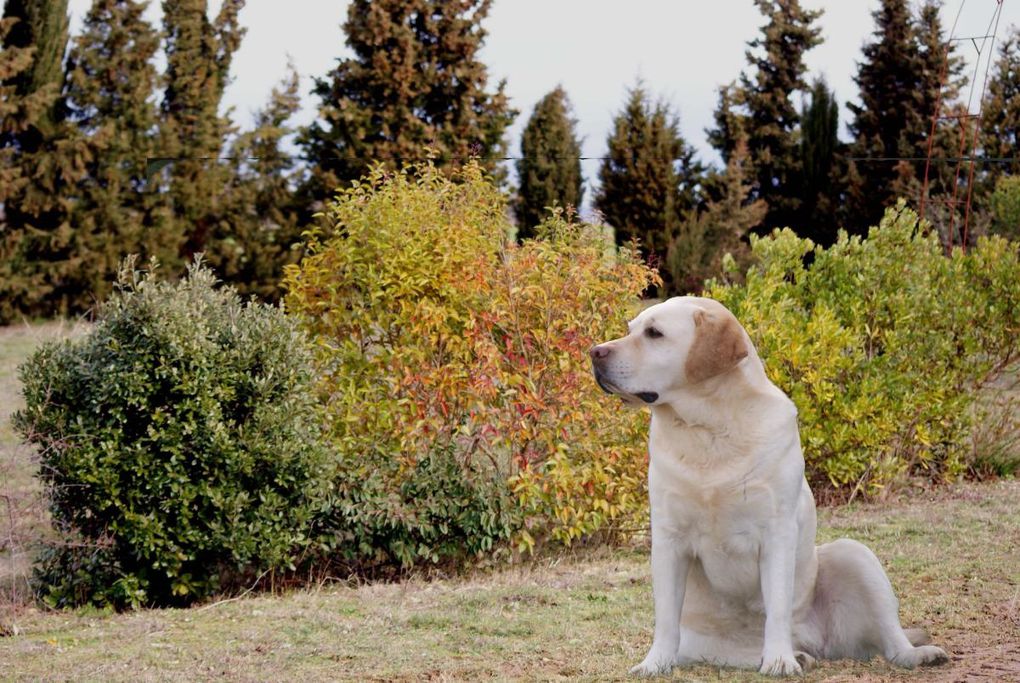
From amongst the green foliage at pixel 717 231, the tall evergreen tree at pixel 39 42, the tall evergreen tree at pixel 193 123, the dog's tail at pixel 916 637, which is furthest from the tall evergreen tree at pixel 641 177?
the dog's tail at pixel 916 637

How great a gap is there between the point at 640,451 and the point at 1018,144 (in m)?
20.2

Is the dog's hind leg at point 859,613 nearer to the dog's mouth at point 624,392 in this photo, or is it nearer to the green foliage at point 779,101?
the dog's mouth at point 624,392

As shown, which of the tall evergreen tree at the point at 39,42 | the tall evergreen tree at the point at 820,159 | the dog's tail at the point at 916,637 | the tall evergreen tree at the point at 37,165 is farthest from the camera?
the tall evergreen tree at the point at 820,159

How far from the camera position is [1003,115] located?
81.0ft

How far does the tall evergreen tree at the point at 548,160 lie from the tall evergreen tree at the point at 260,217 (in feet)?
15.0

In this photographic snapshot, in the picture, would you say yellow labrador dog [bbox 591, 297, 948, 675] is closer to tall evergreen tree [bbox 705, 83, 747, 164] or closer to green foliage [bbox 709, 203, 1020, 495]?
green foliage [bbox 709, 203, 1020, 495]

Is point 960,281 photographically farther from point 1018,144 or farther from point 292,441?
point 1018,144

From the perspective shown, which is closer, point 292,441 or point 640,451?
point 292,441

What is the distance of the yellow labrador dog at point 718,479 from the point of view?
3.80m

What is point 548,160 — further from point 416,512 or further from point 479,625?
point 479,625

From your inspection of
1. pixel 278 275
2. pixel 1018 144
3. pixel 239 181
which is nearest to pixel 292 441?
pixel 278 275

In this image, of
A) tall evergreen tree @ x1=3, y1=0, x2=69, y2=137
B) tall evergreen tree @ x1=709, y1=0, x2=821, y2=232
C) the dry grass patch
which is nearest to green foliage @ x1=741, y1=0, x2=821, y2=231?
tall evergreen tree @ x1=709, y1=0, x2=821, y2=232

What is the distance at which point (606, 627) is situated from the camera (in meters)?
5.48

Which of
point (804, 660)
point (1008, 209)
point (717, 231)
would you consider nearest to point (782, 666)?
point (804, 660)
